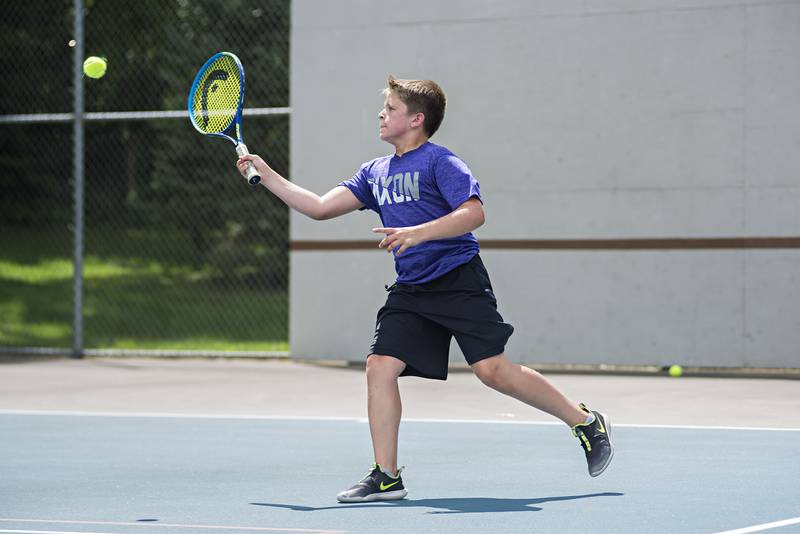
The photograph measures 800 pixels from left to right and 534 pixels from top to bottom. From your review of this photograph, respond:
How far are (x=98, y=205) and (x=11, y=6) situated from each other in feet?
20.7

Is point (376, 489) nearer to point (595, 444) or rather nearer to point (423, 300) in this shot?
point (423, 300)

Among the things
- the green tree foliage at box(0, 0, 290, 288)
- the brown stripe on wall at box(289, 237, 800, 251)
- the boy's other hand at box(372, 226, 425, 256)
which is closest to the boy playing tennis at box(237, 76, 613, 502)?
the boy's other hand at box(372, 226, 425, 256)

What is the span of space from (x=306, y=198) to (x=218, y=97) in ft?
3.29

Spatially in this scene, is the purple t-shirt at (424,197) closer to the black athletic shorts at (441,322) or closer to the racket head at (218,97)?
the black athletic shorts at (441,322)

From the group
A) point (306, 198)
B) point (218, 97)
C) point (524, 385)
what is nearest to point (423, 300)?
point (524, 385)

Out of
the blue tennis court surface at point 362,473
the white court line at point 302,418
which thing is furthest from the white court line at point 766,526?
the white court line at point 302,418

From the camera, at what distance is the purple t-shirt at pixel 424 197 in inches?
219

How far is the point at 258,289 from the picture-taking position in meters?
22.0

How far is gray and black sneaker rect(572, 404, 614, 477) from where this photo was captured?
580 centimetres

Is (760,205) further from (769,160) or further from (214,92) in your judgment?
(214,92)

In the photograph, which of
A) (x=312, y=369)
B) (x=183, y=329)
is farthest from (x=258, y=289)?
(x=312, y=369)

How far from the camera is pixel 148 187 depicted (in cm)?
2516

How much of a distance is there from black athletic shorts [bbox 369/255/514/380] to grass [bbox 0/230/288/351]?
35.0 feet

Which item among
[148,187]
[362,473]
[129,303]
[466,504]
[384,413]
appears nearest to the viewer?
[466,504]
